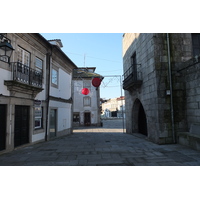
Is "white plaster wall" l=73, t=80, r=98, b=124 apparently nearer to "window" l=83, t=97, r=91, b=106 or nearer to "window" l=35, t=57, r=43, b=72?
"window" l=83, t=97, r=91, b=106

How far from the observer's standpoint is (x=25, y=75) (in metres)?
7.75

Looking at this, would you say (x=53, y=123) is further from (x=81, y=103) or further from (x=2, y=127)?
(x=81, y=103)

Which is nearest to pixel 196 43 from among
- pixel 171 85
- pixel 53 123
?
pixel 171 85

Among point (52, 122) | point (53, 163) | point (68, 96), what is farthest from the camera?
point (68, 96)

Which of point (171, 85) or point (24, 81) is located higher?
point (24, 81)

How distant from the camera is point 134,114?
1245 centimetres

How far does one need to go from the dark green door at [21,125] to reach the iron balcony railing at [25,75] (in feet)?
4.60

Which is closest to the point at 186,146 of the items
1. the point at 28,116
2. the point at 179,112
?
the point at 179,112

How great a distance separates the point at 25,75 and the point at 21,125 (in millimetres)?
2584

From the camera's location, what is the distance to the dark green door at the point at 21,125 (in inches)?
296

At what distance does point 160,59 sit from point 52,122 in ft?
26.8

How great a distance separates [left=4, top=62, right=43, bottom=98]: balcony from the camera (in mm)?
6878

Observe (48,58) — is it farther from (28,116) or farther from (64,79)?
(28,116)

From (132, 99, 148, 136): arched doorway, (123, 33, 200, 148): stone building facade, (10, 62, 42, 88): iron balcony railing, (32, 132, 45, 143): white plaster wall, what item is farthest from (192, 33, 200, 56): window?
(32, 132, 45, 143): white plaster wall
